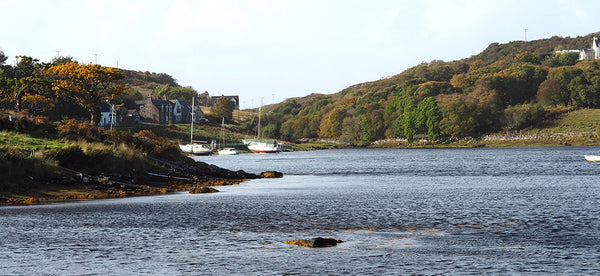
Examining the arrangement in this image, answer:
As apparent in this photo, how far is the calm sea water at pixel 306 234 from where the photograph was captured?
21641 mm

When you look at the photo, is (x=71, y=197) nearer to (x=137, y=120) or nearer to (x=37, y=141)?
(x=37, y=141)

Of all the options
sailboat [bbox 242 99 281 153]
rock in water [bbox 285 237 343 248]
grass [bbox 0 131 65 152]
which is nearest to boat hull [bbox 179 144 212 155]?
sailboat [bbox 242 99 281 153]

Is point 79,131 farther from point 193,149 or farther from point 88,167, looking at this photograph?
point 193,149

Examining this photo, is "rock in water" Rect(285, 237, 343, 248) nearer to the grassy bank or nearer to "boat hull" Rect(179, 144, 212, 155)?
the grassy bank

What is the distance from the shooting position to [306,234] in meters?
29.3

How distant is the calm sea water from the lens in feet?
71.0

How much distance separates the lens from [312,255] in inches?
926

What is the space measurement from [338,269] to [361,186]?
137 ft

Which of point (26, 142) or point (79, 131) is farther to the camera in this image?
point (79, 131)

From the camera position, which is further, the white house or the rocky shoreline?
the white house

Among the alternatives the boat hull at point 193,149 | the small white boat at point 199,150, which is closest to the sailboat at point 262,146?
the small white boat at point 199,150

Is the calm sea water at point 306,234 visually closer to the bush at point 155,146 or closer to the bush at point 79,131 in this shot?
the bush at point 79,131

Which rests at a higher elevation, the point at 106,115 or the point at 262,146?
the point at 106,115

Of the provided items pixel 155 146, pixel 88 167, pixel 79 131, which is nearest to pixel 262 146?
pixel 155 146
